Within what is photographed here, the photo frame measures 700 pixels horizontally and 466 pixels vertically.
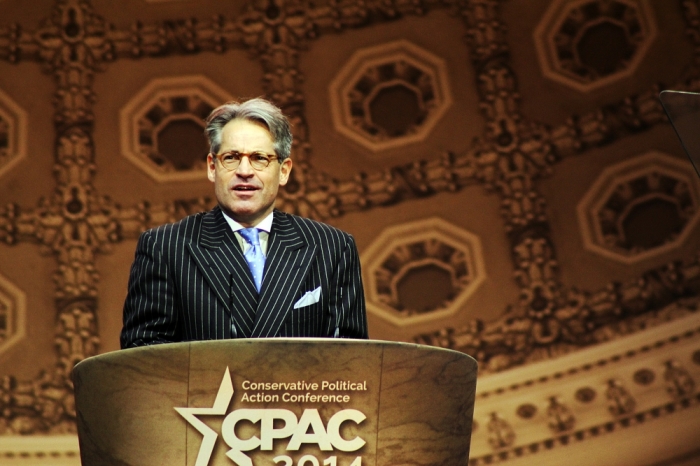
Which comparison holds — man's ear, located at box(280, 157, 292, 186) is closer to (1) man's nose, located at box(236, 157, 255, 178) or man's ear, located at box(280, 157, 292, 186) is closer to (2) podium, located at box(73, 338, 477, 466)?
(1) man's nose, located at box(236, 157, 255, 178)

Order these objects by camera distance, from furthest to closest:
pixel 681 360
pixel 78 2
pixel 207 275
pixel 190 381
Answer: pixel 78 2 → pixel 681 360 → pixel 207 275 → pixel 190 381

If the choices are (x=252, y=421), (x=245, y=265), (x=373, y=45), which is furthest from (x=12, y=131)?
(x=252, y=421)

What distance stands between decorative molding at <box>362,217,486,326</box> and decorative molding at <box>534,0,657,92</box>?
1026 millimetres

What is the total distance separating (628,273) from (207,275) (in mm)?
3771

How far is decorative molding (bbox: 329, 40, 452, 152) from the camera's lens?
5797mm

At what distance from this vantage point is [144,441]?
1.66 meters

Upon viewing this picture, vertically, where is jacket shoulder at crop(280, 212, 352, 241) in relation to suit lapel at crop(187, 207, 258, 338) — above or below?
above

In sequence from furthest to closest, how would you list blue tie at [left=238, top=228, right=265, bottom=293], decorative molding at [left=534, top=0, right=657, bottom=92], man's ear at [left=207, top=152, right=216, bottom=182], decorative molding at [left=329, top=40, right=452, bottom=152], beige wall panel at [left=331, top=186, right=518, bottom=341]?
decorative molding at [left=329, top=40, right=452, bottom=152] < decorative molding at [left=534, top=0, right=657, bottom=92] < beige wall panel at [left=331, top=186, right=518, bottom=341] < man's ear at [left=207, top=152, right=216, bottom=182] < blue tie at [left=238, top=228, right=265, bottom=293]

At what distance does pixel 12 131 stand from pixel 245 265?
384cm

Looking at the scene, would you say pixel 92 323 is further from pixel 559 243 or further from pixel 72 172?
pixel 559 243

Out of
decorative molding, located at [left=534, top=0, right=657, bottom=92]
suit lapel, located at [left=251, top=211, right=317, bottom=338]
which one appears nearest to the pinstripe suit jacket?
suit lapel, located at [left=251, top=211, right=317, bottom=338]

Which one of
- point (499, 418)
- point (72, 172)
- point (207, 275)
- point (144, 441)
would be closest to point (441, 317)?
point (499, 418)

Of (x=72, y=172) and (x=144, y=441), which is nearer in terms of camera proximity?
(x=144, y=441)

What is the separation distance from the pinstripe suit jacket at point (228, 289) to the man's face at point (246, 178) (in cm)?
5
